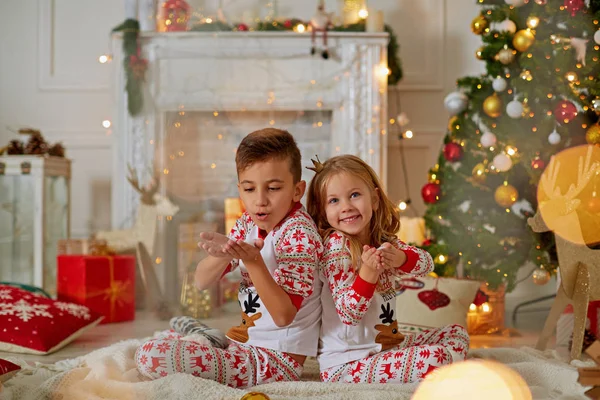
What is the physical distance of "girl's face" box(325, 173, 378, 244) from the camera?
5.67ft

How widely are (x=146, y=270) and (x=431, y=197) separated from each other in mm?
1469

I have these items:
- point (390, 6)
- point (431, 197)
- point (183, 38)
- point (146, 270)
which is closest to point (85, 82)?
point (183, 38)

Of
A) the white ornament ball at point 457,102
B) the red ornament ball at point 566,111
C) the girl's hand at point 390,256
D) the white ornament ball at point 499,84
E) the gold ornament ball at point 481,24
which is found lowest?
the girl's hand at point 390,256

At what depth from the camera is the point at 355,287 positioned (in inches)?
64.6

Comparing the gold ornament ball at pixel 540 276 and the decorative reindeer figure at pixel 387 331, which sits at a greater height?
the decorative reindeer figure at pixel 387 331

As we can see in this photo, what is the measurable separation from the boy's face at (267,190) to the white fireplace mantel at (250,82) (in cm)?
216

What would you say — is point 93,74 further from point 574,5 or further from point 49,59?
point 574,5

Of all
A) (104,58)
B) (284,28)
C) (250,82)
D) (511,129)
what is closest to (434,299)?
(511,129)

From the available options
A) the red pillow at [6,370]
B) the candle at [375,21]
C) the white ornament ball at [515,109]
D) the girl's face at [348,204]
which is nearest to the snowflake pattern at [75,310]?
the red pillow at [6,370]

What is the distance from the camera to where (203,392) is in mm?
1574

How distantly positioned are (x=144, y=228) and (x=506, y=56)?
190 centimetres

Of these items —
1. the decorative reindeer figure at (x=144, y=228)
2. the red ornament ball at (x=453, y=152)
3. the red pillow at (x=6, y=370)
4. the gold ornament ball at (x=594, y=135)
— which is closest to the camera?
the red pillow at (x=6, y=370)

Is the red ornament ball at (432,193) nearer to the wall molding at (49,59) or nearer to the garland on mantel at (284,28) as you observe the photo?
the garland on mantel at (284,28)

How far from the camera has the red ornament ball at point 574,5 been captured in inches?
110
